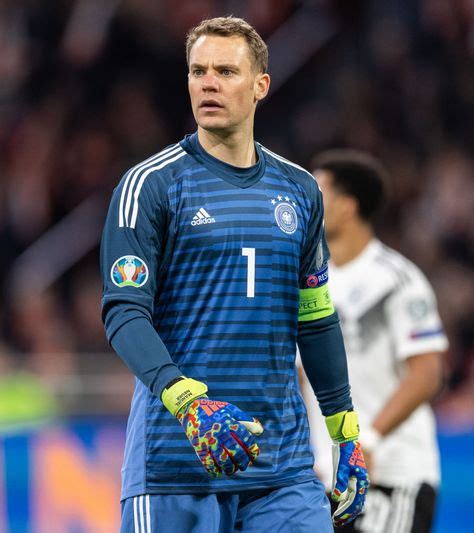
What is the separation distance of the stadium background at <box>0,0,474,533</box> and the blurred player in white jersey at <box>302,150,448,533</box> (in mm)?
4483

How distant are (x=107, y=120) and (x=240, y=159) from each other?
342 inches

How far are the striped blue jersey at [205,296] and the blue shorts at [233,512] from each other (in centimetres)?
4

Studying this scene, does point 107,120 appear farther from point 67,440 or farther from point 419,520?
point 419,520

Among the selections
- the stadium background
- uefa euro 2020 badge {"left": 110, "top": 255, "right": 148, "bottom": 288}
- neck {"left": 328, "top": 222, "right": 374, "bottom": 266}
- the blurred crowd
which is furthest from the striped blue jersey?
the blurred crowd

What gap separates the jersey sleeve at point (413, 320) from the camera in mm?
5273

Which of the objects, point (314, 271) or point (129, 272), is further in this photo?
point (314, 271)

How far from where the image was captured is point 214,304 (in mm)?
3521

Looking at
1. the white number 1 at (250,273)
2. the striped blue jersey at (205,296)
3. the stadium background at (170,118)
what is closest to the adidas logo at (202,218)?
the striped blue jersey at (205,296)

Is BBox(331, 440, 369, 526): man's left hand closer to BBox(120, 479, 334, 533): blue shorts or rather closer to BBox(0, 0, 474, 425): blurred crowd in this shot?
BBox(120, 479, 334, 533): blue shorts

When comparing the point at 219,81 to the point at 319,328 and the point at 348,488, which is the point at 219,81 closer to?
the point at 319,328

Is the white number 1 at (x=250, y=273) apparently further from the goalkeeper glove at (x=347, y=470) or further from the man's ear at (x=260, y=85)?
the goalkeeper glove at (x=347, y=470)

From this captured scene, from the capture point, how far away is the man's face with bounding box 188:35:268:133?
11.8 ft

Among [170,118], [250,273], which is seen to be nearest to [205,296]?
[250,273]

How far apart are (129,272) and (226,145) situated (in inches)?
21.4
